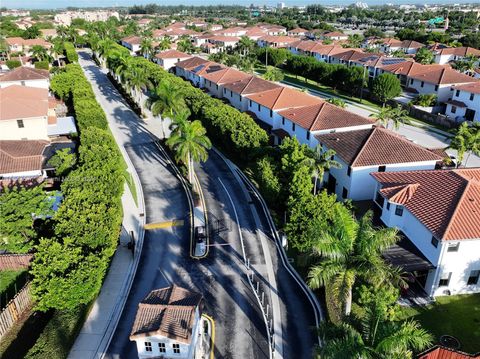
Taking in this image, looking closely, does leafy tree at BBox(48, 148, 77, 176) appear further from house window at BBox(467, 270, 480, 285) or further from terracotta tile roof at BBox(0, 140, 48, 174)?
house window at BBox(467, 270, 480, 285)

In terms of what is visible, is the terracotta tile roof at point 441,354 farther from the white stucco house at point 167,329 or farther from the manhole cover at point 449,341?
the white stucco house at point 167,329

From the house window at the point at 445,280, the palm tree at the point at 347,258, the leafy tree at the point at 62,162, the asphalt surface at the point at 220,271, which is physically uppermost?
the palm tree at the point at 347,258

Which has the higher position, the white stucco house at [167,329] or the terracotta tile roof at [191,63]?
the terracotta tile roof at [191,63]

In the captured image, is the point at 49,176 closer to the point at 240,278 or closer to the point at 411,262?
the point at 240,278

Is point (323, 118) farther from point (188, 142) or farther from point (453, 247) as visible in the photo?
point (453, 247)

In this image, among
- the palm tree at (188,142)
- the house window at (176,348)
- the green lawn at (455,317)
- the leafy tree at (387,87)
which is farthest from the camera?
the leafy tree at (387,87)

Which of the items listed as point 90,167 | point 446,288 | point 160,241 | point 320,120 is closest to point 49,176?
point 90,167

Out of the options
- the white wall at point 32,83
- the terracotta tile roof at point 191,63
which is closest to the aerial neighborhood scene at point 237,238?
the white wall at point 32,83

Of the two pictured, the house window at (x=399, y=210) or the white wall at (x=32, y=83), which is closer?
the house window at (x=399, y=210)
